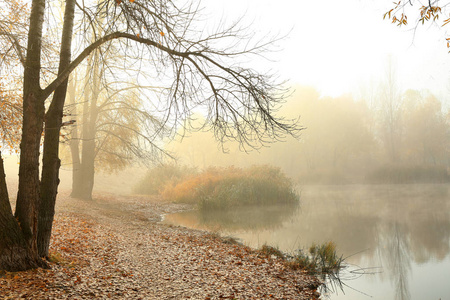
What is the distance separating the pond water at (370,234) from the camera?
631 cm

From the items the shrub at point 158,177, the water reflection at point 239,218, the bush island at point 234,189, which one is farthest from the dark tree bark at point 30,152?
the shrub at point 158,177

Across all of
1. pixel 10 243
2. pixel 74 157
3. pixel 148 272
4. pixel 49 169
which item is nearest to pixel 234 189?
pixel 74 157

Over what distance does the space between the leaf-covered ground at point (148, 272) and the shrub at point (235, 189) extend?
25.0 ft

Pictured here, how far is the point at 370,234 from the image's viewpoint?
413 inches

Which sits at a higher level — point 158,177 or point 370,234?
point 158,177

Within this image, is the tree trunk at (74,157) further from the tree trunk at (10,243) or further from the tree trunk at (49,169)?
the tree trunk at (10,243)

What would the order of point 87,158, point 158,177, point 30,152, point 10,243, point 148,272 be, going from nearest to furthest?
1. point 10,243
2. point 30,152
3. point 148,272
4. point 87,158
5. point 158,177

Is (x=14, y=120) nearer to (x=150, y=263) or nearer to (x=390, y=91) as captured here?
(x=150, y=263)

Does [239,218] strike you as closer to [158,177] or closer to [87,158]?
[87,158]

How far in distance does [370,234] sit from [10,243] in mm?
9944

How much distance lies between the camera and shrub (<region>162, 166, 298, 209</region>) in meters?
16.1

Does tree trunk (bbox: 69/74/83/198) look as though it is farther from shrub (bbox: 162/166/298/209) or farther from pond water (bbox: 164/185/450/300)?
shrub (bbox: 162/166/298/209)

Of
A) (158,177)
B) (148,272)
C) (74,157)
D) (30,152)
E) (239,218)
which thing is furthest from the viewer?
(158,177)

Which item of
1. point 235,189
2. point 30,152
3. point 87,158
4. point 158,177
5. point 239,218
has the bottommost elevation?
point 239,218
